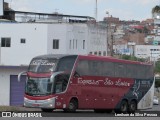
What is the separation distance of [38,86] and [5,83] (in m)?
19.5

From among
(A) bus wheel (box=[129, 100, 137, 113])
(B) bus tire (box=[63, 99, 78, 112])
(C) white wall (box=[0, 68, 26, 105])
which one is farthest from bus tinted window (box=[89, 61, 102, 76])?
(C) white wall (box=[0, 68, 26, 105])

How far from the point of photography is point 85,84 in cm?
3484

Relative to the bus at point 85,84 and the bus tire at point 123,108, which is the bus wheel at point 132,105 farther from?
the bus tire at point 123,108

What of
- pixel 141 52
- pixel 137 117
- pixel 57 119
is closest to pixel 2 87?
pixel 57 119

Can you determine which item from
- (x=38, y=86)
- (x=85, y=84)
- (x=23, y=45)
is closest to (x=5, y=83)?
(x=85, y=84)

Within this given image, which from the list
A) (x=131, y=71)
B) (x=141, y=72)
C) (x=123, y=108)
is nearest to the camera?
(x=123, y=108)

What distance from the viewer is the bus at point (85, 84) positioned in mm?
32844

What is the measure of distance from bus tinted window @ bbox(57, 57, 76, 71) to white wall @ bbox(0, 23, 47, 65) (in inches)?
1554

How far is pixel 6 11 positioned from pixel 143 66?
5013cm

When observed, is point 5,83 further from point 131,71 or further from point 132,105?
point 131,71

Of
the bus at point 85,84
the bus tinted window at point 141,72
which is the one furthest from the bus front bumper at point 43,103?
the bus tinted window at point 141,72

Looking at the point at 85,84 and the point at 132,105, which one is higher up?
the point at 85,84

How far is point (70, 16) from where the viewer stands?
93.1m

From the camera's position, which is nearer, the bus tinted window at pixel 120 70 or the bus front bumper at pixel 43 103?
the bus front bumper at pixel 43 103
